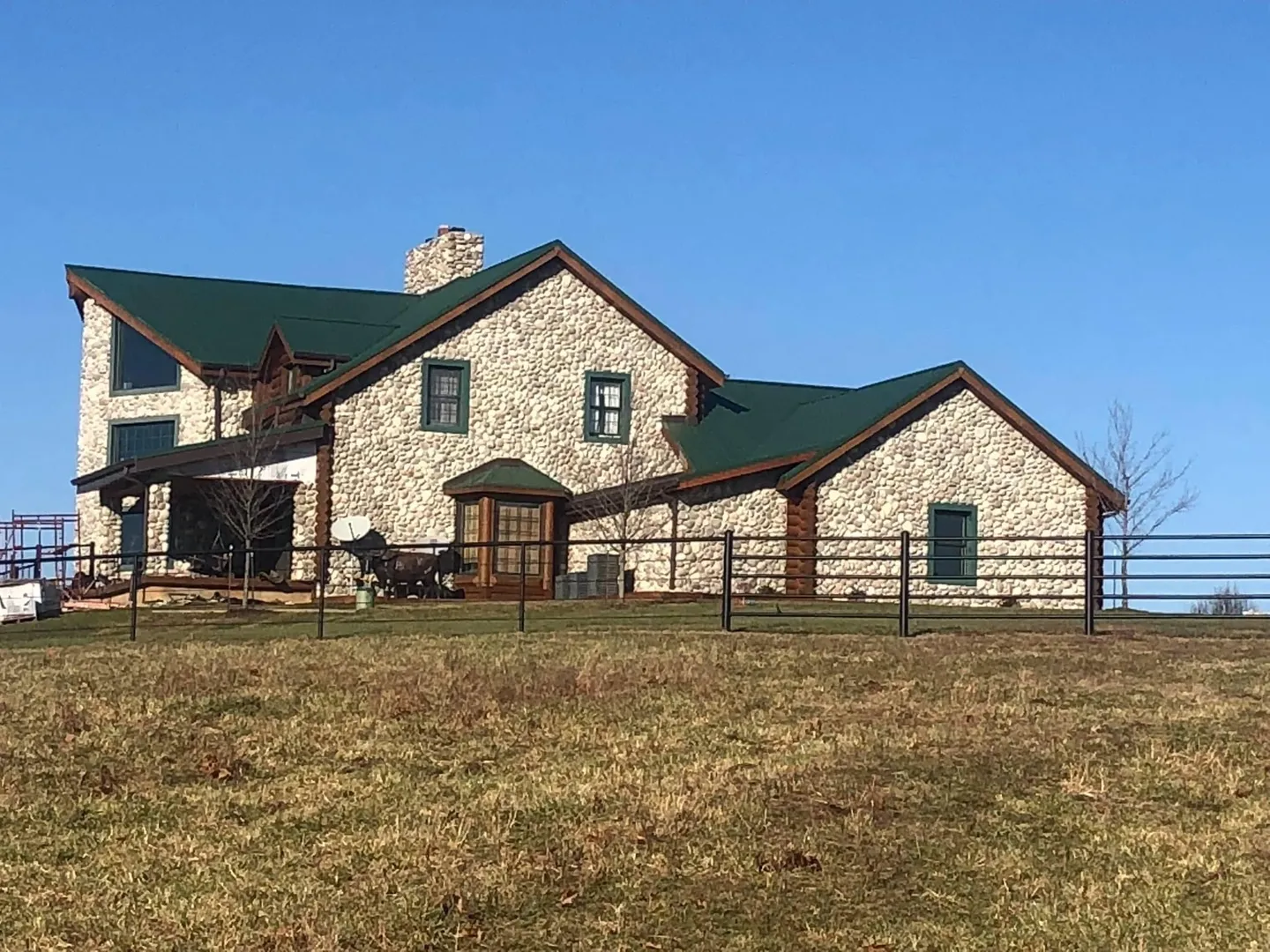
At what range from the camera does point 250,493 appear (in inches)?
1254

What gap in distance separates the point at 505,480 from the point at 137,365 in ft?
34.1

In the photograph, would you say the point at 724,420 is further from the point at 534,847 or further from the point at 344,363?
the point at 534,847

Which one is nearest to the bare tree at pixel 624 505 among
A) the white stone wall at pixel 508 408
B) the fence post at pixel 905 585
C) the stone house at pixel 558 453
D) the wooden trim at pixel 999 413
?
the stone house at pixel 558 453

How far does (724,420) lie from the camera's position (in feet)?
120

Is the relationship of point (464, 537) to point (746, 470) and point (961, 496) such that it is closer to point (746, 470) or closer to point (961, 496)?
point (746, 470)

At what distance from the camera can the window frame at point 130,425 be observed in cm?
3725

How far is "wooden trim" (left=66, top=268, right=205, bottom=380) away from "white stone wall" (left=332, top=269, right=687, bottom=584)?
519 centimetres

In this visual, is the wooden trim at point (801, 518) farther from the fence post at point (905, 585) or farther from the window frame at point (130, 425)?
the window frame at point (130, 425)

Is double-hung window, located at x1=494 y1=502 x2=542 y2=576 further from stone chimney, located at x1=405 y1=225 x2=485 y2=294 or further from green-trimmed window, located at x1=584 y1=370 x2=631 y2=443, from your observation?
stone chimney, located at x1=405 y1=225 x2=485 y2=294

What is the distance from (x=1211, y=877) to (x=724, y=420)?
27.7 meters

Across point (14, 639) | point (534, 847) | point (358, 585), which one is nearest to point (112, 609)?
point (358, 585)

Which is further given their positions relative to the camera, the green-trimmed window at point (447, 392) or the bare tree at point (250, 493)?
the green-trimmed window at point (447, 392)

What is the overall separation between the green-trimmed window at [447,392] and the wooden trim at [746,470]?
5.03 meters

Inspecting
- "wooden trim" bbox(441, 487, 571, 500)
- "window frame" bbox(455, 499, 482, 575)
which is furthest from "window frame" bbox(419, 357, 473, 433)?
"window frame" bbox(455, 499, 482, 575)
